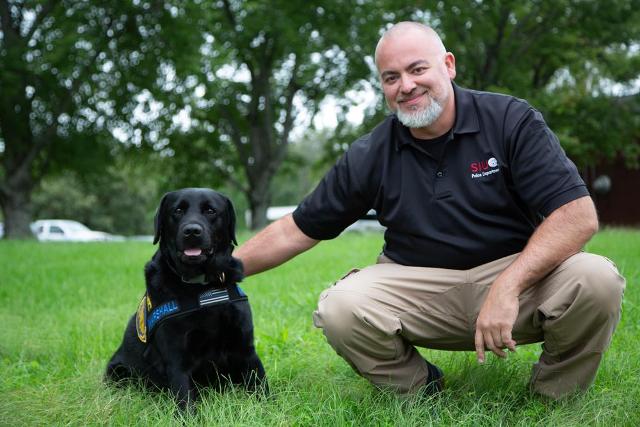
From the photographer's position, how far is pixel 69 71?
1720 cm

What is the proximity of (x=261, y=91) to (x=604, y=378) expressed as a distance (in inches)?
815

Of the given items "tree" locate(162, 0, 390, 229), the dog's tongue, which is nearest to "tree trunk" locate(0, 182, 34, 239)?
"tree" locate(162, 0, 390, 229)

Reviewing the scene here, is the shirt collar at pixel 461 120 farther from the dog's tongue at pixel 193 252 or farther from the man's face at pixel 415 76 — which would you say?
the dog's tongue at pixel 193 252

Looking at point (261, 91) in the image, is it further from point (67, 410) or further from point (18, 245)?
point (67, 410)

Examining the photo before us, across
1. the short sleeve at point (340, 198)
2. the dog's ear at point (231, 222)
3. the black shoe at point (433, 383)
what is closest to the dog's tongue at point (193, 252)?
the dog's ear at point (231, 222)

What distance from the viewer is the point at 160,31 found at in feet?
62.1

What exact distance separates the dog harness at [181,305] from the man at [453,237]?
1.22ft

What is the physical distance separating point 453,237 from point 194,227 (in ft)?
3.78

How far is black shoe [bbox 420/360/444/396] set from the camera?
119 inches

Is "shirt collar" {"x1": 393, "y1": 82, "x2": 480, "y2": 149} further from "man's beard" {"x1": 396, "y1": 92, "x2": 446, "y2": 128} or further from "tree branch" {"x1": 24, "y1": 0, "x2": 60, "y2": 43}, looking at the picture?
"tree branch" {"x1": 24, "y1": 0, "x2": 60, "y2": 43}

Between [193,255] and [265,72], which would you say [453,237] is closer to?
[193,255]

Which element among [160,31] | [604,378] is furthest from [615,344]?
[160,31]

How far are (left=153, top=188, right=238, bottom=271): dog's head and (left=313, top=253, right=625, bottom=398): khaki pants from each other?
560 millimetres


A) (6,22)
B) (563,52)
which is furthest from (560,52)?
(6,22)
